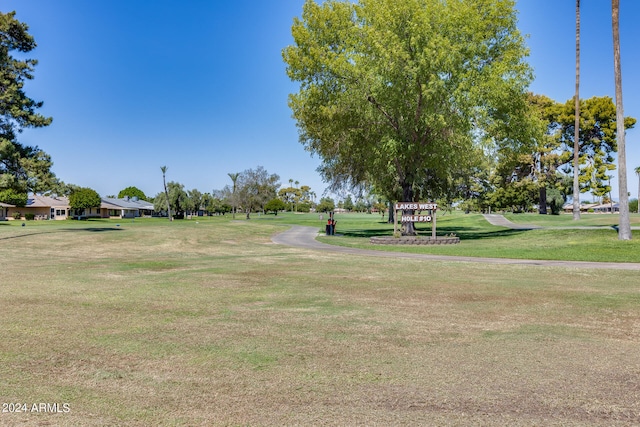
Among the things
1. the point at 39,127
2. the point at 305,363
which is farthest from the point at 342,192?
the point at 305,363

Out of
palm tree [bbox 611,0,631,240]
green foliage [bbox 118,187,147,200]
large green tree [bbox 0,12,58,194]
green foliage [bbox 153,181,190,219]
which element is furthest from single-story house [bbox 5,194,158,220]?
palm tree [bbox 611,0,631,240]

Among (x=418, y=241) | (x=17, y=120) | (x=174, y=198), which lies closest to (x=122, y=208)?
(x=174, y=198)

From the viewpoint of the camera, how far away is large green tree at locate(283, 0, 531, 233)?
24391 mm

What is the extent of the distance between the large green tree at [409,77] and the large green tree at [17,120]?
58.2ft

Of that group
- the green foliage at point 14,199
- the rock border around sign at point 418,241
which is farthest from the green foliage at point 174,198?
the rock border around sign at point 418,241

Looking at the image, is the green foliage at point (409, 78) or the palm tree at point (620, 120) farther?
the green foliage at point (409, 78)

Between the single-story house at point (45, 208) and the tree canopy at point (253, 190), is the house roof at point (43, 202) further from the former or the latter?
the tree canopy at point (253, 190)

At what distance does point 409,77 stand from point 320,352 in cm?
2251

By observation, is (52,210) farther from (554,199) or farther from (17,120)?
(554,199)

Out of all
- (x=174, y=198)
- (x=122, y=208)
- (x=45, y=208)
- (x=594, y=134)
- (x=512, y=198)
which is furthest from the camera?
(x=122, y=208)

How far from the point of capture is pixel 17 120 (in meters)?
29.6

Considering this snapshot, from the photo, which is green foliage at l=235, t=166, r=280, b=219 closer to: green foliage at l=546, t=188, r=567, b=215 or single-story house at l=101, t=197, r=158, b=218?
single-story house at l=101, t=197, r=158, b=218

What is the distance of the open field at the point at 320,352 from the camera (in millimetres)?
3953

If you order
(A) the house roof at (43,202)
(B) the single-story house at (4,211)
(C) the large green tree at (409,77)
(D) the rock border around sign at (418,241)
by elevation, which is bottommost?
(D) the rock border around sign at (418,241)
